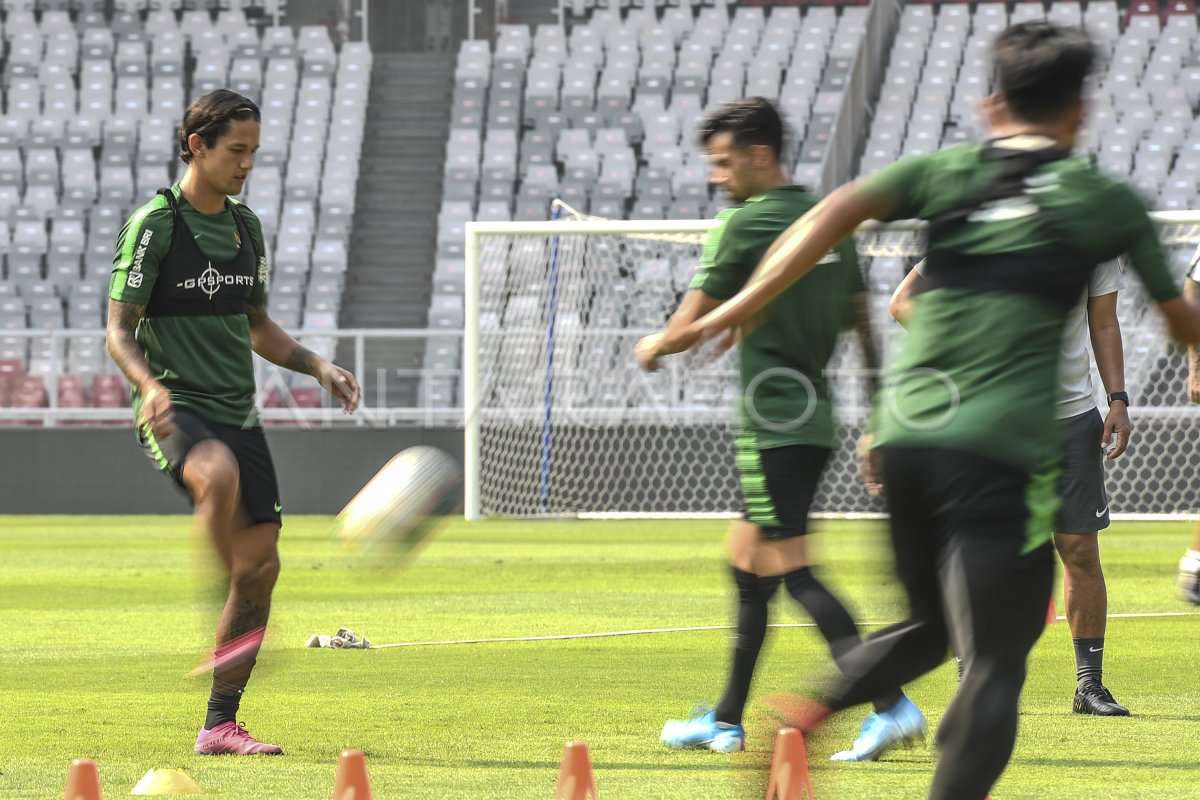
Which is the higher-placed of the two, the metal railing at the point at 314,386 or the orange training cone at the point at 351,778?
the orange training cone at the point at 351,778

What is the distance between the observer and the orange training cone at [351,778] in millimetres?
3988

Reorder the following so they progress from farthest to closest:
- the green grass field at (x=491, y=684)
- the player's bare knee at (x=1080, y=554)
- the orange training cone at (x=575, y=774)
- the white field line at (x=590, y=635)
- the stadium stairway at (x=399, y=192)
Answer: the stadium stairway at (x=399, y=192), the white field line at (x=590, y=635), the player's bare knee at (x=1080, y=554), the green grass field at (x=491, y=684), the orange training cone at (x=575, y=774)

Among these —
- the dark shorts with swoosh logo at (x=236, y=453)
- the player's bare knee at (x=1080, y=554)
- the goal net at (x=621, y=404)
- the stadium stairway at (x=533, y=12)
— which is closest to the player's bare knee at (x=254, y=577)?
the dark shorts with swoosh logo at (x=236, y=453)

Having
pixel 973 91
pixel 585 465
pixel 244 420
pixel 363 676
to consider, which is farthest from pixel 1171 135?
pixel 244 420

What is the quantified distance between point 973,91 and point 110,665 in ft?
65.0

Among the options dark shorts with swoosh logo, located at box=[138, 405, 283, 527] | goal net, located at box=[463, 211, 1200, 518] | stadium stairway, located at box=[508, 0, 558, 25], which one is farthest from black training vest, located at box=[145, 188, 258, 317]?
stadium stairway, located at box=[508, 0, 558, 25]

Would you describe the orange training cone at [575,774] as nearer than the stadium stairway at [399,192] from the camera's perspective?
Yes

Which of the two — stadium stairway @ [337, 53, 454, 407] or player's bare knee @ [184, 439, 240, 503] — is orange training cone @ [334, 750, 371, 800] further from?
stadium stairway @ [337, 53, 454, 407]

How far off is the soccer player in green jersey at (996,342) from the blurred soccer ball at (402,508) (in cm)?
208

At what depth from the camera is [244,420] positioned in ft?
19.0

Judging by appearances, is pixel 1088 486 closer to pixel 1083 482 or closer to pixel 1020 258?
pixel 1083 482

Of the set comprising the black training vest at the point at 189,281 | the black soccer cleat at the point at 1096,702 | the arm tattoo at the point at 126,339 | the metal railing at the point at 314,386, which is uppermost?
the black training vest at the point at 189,281

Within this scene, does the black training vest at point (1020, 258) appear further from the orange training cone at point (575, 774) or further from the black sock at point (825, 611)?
the black sock at point (825, 611)

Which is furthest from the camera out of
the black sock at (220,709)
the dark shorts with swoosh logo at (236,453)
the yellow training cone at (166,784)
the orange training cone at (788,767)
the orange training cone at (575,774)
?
the black sock at (220,709)
